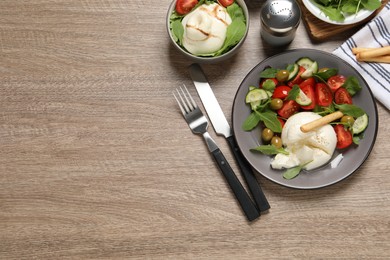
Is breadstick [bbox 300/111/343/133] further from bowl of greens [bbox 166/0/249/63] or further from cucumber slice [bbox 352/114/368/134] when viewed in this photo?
bowl of greens [bbox 166/0/249/63]

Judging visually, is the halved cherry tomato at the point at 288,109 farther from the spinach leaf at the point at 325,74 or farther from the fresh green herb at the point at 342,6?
the fresh green herb at the point at 342,6

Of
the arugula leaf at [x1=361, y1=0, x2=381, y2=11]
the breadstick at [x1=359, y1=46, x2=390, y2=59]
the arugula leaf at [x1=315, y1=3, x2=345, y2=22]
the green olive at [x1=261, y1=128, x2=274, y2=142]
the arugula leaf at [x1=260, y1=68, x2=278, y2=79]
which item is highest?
the arugula leaf at [x1=361, y1=0, x2=381, y2=11]

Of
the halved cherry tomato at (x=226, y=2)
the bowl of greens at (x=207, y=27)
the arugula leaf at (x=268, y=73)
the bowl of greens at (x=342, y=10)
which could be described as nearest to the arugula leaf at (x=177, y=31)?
the bowl of greens at (x=207, y=27)

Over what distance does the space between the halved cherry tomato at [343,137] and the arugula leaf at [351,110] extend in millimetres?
39

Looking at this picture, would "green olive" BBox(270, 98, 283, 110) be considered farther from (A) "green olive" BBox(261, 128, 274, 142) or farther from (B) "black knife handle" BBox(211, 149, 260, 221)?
(B) "black knife handle" BBox(211, 149, 260, 221)

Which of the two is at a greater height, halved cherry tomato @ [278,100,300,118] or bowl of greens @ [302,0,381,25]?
bowl of greens @ [302,0,381,25]

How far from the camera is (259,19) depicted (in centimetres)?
147

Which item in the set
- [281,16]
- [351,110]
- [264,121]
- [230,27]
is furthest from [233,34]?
[351,110]

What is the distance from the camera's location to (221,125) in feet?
4.69

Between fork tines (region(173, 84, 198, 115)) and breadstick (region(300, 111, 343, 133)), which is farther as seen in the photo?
fork tines (region(173, 84, 198, 115))

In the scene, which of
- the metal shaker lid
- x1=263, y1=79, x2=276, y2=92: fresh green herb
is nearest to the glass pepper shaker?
the metal shaker lid

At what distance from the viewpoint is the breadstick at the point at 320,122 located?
133 cm

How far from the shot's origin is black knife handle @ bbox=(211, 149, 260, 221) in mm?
1396

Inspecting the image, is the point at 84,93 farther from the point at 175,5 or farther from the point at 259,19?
the point at 259,19
